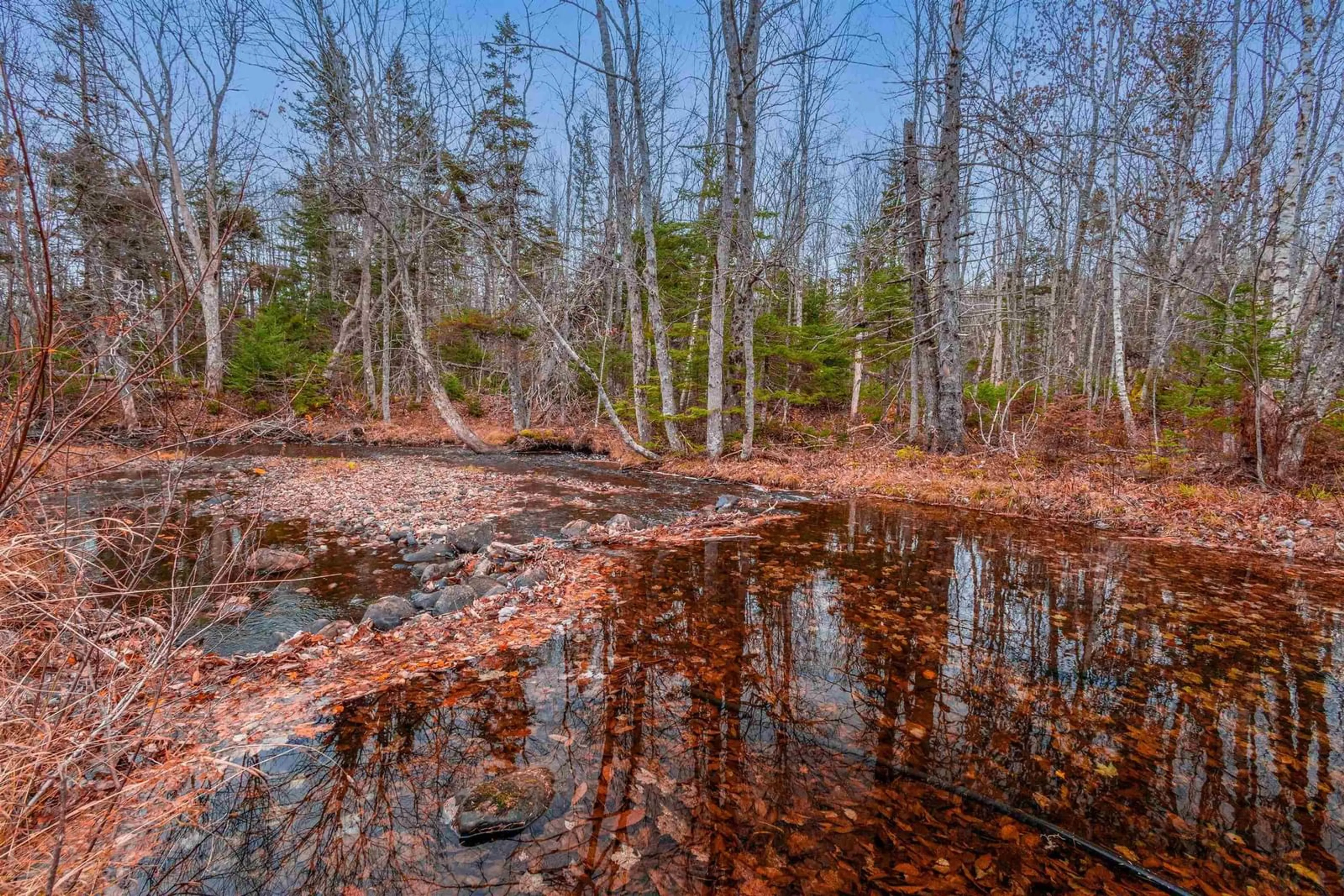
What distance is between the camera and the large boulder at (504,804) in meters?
2.36

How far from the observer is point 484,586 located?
5379 millimetres

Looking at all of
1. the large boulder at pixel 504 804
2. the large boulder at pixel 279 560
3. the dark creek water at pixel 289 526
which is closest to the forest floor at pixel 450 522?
the dark creek water at pixel 289 526

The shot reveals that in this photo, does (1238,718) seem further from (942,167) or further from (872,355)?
(872,355)

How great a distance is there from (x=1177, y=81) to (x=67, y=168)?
94.9 ft

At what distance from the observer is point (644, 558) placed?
21.1 ft

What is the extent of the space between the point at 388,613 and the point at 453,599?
53cm

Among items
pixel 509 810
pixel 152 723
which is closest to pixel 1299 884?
pixel 509 810

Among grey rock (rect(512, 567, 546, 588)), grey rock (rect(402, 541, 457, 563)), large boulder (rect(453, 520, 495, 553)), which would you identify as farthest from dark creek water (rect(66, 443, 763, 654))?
grey rock (rect(512, 567, 546, 588))

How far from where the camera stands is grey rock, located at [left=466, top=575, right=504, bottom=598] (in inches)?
205

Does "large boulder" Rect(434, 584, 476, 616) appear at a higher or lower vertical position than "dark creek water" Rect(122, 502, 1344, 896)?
higher

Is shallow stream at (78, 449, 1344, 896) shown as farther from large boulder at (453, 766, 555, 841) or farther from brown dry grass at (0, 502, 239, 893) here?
brown dry grass at (0, 502, 239, 893)

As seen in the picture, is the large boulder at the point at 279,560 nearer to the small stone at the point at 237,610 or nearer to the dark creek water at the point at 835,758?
the small stone at the point at 237,610

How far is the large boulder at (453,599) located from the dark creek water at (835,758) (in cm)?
112

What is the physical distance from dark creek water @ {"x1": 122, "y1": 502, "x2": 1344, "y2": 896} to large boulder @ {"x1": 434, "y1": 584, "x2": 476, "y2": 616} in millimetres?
1121
